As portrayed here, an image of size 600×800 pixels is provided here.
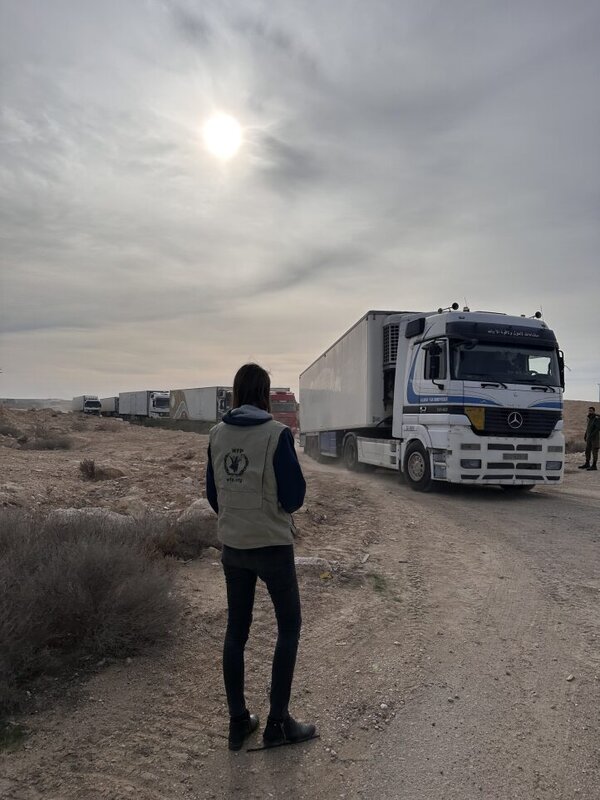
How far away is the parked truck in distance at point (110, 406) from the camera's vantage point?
7281 centimetres

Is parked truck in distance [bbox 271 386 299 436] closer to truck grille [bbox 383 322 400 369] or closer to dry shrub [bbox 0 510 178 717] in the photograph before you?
truck grille [bbox 383 322 400 369]

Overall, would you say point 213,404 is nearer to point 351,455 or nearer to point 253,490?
point 351,455

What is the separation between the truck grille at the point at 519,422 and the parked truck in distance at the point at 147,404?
154 feet

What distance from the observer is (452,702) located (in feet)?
11.7

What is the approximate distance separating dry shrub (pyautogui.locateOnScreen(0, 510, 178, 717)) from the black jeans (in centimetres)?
119

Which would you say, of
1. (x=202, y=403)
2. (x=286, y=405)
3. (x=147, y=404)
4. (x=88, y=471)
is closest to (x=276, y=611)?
(x=88, y=471)

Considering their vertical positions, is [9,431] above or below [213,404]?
below

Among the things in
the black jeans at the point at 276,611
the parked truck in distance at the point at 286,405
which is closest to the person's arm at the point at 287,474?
the black jeans at the point at 276,611

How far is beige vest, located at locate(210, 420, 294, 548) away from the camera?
9.98 feet

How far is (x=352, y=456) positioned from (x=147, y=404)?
4369 centimetres

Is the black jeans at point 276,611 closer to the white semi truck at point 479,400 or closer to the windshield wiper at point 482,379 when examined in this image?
the white semi truck at point 479,400

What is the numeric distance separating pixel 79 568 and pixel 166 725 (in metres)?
1.40

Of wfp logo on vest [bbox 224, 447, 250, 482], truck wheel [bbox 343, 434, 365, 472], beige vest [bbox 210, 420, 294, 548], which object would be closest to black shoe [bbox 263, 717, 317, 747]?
beige vest [bbox 210, 420, 294, 548]

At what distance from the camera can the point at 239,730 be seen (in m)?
3.12
